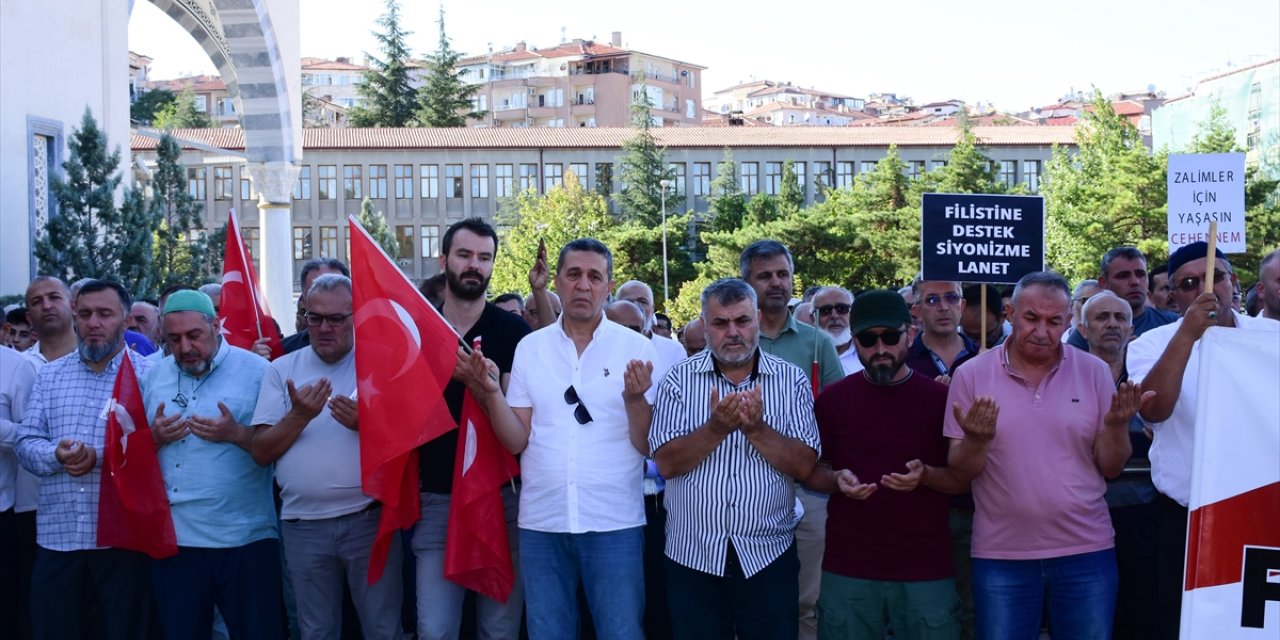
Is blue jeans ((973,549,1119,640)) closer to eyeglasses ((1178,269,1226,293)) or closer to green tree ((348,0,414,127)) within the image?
eyeglasses ((1178,269,1226,293))

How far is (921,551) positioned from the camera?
15.5ft

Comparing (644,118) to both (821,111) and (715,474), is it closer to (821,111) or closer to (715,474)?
(821,111)

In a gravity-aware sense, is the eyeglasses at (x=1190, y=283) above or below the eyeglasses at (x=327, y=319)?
above

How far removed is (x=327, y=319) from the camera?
5434 millimetres

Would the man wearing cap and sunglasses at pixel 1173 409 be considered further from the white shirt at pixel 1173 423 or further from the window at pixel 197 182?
the window at pixel 197 182

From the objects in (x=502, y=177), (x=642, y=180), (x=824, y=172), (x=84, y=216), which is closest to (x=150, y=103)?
(x=502, y=177)

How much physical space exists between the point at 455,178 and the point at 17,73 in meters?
56.0

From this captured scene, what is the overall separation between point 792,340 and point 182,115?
3182 inches

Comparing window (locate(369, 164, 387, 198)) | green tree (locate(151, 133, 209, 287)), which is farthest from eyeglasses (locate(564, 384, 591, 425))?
window (locate(369, 164, 387, 198))

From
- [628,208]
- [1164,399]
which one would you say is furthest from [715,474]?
[628,208]

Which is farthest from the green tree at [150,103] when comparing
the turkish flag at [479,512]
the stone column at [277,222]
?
the turkish flag at [479,512]

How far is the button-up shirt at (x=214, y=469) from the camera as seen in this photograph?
5.36m

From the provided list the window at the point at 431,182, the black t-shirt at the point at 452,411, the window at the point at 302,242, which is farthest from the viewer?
the window at the point at 302,242

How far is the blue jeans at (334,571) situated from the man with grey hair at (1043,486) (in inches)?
96.4
